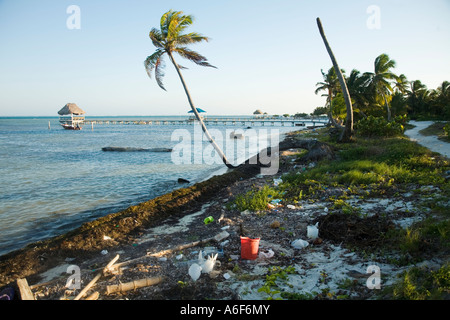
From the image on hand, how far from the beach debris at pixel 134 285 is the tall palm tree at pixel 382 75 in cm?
3382

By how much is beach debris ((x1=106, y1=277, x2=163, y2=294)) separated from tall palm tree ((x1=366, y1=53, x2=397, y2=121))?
1332 inches

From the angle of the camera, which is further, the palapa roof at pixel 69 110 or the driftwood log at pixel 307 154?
the palapa roof at pixel 69 110

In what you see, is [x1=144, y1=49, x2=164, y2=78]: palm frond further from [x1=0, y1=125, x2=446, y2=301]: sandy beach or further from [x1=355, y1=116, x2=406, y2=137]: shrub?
[x1=355, y1=116, x2=406, y2=137]: shrub

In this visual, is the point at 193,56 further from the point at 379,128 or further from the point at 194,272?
the point at 379,128

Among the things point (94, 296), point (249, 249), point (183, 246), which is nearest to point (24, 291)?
point (94, 296)

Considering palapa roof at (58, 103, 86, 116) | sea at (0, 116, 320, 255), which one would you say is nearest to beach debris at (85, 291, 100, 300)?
sea at (0, 116, 320, 255)

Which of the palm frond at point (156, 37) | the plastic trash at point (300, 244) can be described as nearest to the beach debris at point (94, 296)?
the plastic trash at point (300, 244)

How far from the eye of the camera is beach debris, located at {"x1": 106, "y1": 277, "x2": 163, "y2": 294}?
416 centimetres

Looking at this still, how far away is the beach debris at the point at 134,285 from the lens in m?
4.16

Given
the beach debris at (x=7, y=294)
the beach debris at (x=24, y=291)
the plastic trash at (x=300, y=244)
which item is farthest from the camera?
the plastic trash at (x=300, y=244)

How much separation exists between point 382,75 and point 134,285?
1387 inches

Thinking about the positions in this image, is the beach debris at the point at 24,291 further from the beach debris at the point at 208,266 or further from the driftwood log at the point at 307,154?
the driftwood log at the point at 307,154

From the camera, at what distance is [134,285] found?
4254 millimetres

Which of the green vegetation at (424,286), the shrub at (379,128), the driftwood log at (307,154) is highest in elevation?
the shrub at (379,128)
